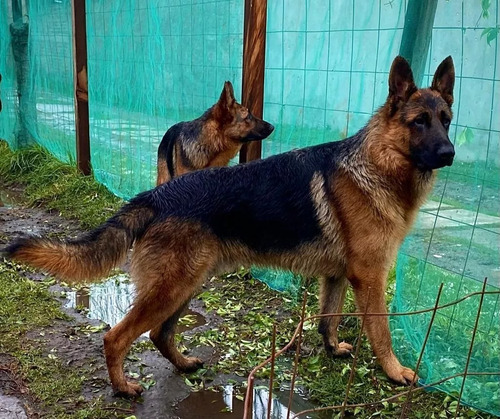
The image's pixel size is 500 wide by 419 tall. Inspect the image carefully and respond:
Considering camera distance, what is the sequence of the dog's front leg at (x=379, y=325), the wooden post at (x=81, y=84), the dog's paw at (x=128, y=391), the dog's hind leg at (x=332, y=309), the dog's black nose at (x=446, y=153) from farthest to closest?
the wooden post at (x=81, y=84) → the dog's hind leg at (x=332, y=309) → the dog's front leg at (x=379, y=325) → the dog's paw at (x=128, y=391) → the dog's black nose at (x=446, y=153)

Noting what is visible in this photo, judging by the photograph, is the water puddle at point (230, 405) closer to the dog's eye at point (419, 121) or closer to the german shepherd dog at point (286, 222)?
the german shepherd dog at point (286, 222)

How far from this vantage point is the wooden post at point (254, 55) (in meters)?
4.68

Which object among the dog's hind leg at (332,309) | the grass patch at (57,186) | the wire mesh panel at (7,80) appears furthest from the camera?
the wire mesh panel at (7,80)

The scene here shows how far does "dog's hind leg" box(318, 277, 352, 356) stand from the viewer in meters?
3.75

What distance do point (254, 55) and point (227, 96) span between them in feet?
2.05

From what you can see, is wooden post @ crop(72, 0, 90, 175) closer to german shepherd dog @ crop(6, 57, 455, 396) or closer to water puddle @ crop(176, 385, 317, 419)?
german shepherd dog @ crop(6, 57, 455, 396)

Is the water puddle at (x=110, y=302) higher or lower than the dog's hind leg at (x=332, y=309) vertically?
lower

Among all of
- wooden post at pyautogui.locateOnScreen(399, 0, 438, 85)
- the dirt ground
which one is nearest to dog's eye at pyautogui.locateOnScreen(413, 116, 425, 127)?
wooden post at pyautogui.locateOnScreen(399, 0, 438, 85)

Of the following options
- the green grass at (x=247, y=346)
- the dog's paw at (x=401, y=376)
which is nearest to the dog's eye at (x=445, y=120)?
the dog's paw at (x=401, y=376)

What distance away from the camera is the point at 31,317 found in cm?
420

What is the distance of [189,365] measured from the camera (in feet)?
11.8

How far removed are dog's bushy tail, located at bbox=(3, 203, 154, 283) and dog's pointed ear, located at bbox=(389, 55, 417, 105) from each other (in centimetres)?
162

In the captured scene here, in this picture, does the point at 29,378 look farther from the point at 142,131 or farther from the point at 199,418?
the point at 142,131

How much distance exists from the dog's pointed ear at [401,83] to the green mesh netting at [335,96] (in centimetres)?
41
